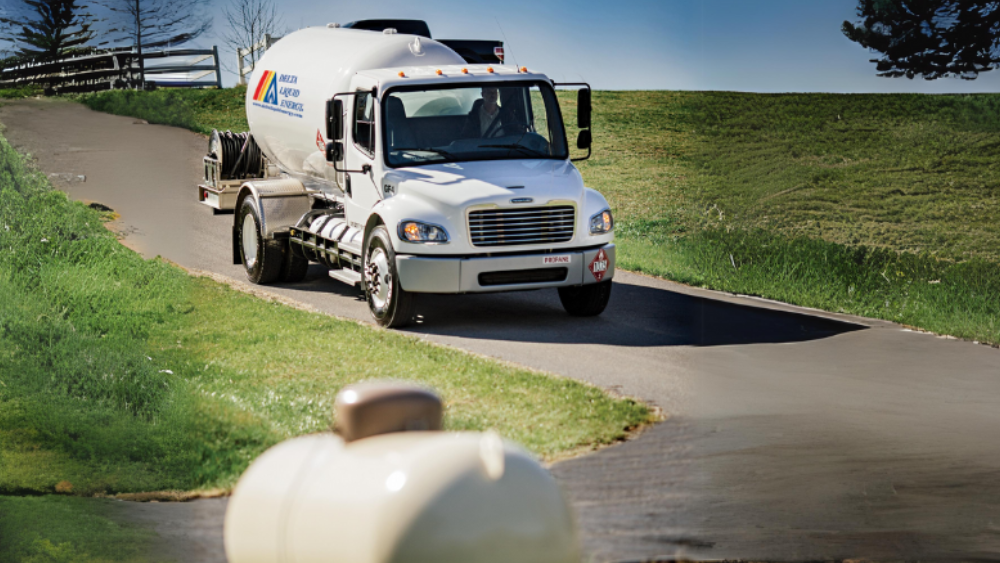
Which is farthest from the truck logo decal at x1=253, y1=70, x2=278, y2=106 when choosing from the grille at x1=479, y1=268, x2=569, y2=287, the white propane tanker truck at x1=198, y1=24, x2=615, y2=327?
the grille at x1=479, y1=268, x2=569, y2=287

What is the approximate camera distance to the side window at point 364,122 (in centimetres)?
1045

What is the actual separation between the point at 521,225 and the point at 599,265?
35.7 inches

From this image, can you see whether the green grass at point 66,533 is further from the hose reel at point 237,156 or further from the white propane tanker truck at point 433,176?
the hose reel at point 237,156

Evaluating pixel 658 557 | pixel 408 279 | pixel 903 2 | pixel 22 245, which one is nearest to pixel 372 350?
pixel 408 279

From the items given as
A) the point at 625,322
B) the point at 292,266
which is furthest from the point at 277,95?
the point at 625,322

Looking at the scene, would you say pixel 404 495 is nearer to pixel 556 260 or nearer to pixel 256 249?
pixel 556 260

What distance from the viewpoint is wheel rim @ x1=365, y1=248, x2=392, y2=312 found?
9852mm

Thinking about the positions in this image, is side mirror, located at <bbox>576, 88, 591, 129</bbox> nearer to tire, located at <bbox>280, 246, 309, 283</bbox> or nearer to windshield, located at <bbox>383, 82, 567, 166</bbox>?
windshield, located at <bbox>383, 82, 567, 166</bbox>

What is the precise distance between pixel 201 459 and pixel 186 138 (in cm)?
1543

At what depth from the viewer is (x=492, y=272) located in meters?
9.67

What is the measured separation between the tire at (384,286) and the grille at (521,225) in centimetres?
80

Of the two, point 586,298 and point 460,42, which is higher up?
point 460,42

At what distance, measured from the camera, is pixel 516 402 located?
270 inches

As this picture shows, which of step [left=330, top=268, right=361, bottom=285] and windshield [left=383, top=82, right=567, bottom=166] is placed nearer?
windshield [left=383, top=82, right=567, bottom=166]
